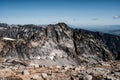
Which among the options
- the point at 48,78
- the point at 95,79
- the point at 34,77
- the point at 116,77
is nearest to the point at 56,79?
→ the point at 48,78

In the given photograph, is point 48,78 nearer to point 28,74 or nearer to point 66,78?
point 66,78

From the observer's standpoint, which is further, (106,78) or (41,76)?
(41,76)

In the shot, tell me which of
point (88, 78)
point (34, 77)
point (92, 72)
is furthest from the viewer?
point (92, 72)

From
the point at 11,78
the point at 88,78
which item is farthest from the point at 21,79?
the point at 88,78

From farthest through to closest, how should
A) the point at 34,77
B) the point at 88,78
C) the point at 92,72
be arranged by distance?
1. the point at 92,72
2. the point at 34,77
3. the point at 88,78

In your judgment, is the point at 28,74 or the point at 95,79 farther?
the point at 28,74

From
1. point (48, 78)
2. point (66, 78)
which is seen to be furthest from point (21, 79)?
point (66, 78)

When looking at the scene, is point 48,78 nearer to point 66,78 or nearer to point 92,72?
point 66,78

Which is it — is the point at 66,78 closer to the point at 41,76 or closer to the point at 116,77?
the point at 41,76
